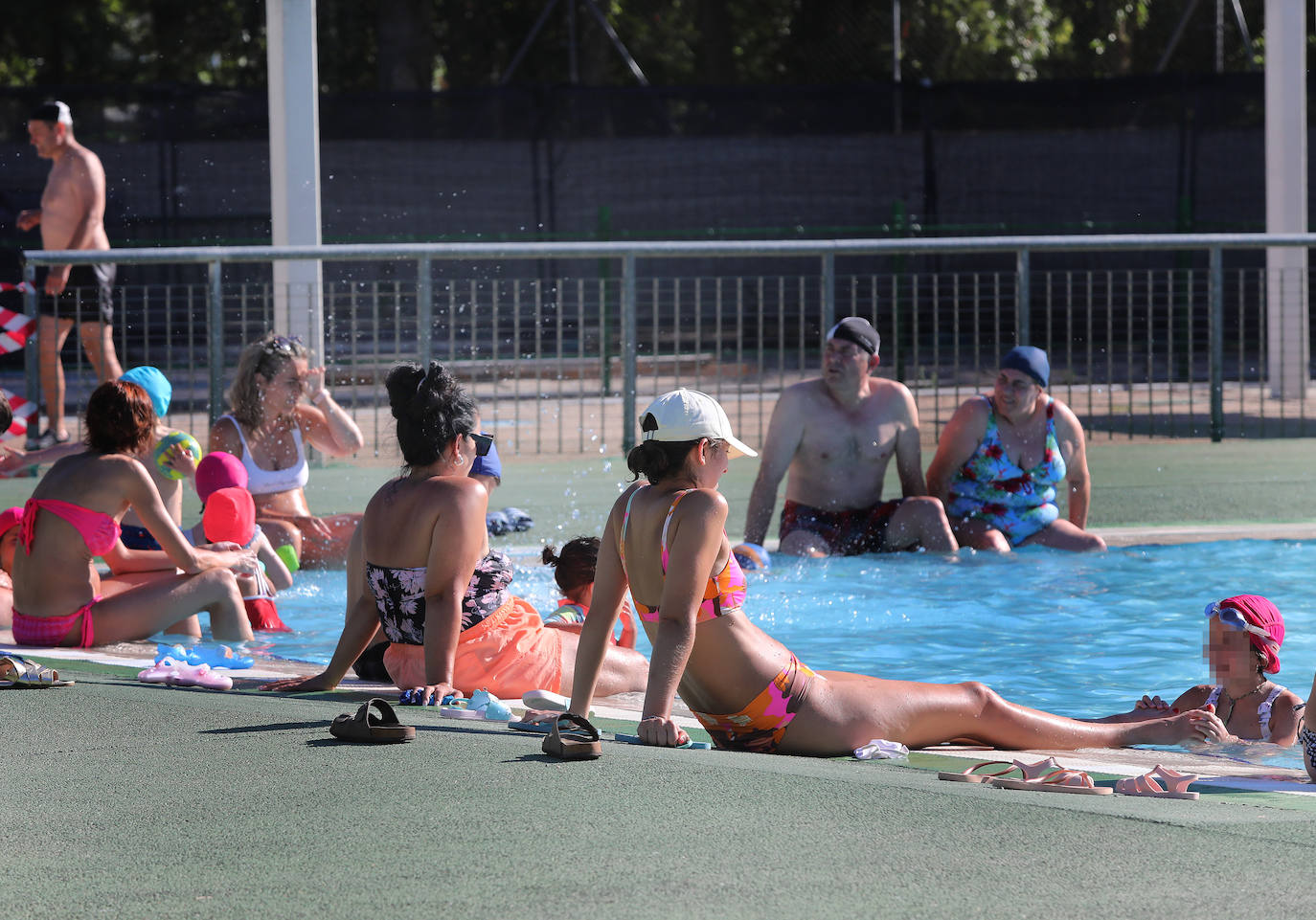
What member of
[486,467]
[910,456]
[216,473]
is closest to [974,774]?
[486,467]

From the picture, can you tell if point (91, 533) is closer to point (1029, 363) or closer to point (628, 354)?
point (628, 354)

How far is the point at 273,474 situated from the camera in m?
7.98

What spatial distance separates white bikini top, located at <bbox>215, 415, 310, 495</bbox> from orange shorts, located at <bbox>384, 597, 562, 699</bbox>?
266cm

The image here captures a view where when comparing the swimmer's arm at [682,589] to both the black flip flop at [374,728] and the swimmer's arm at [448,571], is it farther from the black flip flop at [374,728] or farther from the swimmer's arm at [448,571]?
the swimmer's arm at [448,571]

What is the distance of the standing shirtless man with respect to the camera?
955cm

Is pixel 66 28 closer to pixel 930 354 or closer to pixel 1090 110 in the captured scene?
pixel 1090 110

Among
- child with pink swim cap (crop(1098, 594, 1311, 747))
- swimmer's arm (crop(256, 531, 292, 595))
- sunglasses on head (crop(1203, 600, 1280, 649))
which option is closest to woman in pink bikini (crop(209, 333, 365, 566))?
swimmer's arm (crop(256, 531, 292, 595))

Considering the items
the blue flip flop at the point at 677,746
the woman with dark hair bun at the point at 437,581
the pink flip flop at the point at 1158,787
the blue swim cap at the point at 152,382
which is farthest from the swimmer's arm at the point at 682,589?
the blue swim cap at the point at 152,382

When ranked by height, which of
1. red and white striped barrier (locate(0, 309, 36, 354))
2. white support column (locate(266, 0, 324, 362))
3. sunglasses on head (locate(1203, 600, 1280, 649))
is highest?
white support column (locate(266, 0, 324, 362))

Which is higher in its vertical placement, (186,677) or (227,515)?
(227,515)

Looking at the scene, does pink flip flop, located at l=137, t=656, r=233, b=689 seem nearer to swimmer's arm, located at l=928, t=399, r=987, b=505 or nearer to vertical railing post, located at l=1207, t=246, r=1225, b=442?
swimmer's arm, located at l=928, t=399, r=987, b=505

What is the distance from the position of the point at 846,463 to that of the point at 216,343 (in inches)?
136

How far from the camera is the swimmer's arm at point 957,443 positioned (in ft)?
27.7

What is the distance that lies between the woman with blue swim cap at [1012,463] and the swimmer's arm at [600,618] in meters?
4.20
